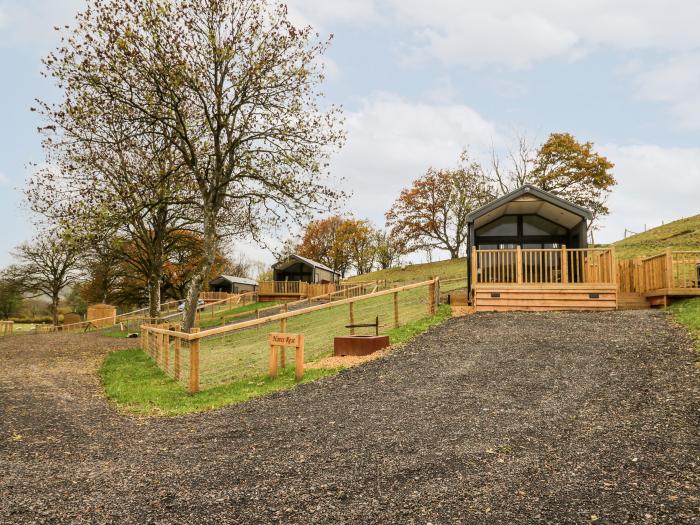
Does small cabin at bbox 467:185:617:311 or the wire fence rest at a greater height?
small cabin at bbox 467:185:617:311

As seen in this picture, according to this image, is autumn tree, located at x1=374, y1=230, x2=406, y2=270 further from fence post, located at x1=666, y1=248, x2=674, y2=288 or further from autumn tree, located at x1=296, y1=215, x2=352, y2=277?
fence post, located at x1=666, y1=248, x2=674, y2=288

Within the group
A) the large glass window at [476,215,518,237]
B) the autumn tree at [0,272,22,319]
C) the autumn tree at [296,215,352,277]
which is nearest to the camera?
the large glass window at [476,215,518,237]

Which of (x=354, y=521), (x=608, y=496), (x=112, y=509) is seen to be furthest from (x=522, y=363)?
(x=112, y=509)

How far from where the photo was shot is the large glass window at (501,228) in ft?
66.6

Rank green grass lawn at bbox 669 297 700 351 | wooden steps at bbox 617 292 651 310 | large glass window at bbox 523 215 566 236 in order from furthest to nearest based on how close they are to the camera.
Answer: large glass window at bbox 523 215 566 236
wooden steps at bbox 617 292 651 310
green grass lawn at bbox 669 297 700 351

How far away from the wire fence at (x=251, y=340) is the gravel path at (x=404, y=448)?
1987 millimetres

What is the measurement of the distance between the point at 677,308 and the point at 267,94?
15425 millimetres

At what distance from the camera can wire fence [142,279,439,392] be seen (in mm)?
11117

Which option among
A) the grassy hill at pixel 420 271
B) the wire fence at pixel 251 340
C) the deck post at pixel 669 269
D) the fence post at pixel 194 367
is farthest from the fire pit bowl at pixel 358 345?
the grassy hill at pixel 420 271

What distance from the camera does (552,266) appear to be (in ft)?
56.3

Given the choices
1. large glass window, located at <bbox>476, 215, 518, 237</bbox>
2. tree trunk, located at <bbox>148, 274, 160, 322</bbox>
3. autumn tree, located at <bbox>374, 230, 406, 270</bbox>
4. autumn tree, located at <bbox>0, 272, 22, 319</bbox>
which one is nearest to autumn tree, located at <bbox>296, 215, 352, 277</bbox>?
autumn tree, located at <bbox>374, 230, 406, 270</bbox>

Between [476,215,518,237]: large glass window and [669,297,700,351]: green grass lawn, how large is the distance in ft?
20.3

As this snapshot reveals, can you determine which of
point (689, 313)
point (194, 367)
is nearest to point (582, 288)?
point (689, 313)

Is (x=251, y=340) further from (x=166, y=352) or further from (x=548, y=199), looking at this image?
(x=548, y=199)
